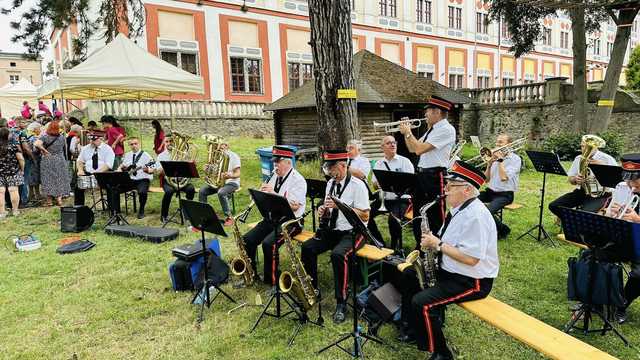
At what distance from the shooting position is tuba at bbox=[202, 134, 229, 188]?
838 cm

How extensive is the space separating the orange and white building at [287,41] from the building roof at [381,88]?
426 cm

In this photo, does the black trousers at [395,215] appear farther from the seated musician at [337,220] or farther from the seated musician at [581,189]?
the seated musician at [581,189]

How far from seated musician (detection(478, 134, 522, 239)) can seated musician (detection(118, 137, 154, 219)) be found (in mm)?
6693

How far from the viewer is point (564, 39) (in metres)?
50.4

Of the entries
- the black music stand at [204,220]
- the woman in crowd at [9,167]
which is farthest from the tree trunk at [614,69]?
the woman in crowd at [9,167]

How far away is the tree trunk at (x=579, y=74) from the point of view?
51.9ft

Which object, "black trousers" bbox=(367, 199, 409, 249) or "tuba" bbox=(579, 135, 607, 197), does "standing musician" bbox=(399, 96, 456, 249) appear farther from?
"tuba" bbox=(579, 135, 607, 197)

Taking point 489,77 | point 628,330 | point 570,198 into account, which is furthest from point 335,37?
point 489,77

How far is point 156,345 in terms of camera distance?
4.30 m

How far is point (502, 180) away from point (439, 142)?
242 centimetres

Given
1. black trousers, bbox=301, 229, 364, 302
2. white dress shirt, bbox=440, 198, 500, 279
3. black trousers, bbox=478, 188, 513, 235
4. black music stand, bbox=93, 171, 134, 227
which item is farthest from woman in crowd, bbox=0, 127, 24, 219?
black trousers, bbox=478, 188, 513, 235

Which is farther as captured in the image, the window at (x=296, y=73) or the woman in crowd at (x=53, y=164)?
the window at (x=296, y=73)

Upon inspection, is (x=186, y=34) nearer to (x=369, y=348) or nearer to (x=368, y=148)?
(x=368, y=148)

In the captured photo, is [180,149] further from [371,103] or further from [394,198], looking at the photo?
[371,103]
